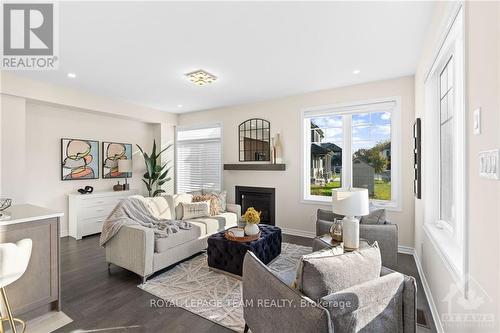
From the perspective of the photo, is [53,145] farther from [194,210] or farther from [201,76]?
[201,76]

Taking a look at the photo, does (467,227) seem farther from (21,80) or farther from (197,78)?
(21,80)

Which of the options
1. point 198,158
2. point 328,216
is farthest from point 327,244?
point 198,158

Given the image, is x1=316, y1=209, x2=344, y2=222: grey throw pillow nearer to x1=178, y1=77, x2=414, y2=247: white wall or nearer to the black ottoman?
x1=178, y1=77, x2=414, y2=247: white wall

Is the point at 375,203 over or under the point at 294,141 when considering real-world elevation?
under

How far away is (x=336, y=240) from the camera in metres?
2.38

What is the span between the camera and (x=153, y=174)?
5480mm

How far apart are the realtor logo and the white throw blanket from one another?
2007 millimetres

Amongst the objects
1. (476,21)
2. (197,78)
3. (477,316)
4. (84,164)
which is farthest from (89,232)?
(476,21)

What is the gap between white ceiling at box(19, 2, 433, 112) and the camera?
207cm

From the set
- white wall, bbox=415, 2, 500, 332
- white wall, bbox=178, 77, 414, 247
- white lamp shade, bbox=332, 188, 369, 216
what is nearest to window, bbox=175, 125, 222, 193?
white wall, bbox=178, 77, 414, 247

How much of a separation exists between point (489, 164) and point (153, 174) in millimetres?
5533

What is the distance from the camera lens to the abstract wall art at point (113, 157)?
5027 millimetres

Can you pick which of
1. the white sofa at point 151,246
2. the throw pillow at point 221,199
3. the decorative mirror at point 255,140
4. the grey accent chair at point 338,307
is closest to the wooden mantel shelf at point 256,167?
the decorative mirror at point 255,140

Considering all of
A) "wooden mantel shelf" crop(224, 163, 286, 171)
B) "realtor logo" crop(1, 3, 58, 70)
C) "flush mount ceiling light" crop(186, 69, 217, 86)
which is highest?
"realtor logo" crop(1, 3, 58, 70)
